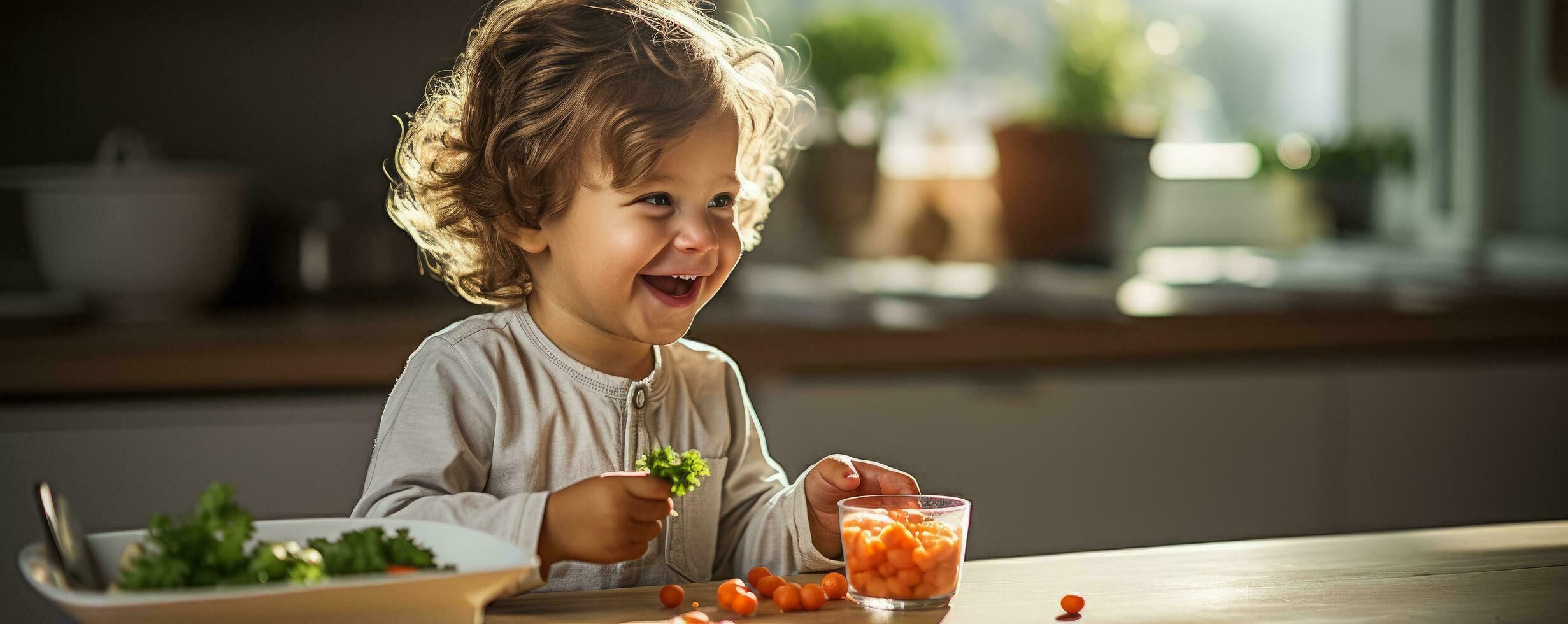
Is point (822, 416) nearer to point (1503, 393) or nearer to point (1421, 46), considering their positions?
point (1503, 393)

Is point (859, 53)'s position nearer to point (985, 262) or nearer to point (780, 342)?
point (985, 262)

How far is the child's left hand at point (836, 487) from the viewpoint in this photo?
973 millimetres

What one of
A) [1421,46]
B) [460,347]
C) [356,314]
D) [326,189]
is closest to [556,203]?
[460,347]

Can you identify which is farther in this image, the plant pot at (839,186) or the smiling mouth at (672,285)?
the plant pot at (839,186)

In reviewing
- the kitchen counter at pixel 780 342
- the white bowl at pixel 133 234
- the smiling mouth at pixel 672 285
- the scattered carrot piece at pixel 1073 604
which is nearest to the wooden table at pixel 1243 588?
the scattered carrot piece at pixel 1073 604

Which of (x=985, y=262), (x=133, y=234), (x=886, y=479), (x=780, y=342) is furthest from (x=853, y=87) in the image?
(x=886, y=479)

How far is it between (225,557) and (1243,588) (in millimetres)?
631

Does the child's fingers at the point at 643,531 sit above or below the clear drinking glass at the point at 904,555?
above

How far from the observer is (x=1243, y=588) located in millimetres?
917

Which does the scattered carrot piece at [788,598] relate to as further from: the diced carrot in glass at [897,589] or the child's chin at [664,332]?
the child's chin at [664,332]

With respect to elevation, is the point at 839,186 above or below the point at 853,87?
below

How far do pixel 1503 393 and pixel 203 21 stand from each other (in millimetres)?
2112

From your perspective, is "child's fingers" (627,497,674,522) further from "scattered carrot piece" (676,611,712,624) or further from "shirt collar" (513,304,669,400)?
"shirt collar" (513,304,669,400)

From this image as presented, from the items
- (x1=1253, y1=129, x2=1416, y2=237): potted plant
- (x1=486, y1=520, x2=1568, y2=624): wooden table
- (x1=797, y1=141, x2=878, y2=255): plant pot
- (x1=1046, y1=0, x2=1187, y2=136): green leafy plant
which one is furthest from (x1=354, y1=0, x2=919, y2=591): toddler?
(x1=1253, y1=129, x2=1416, y2=237): potted plant
